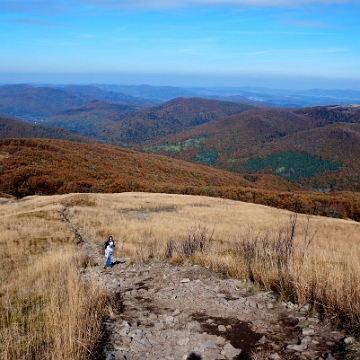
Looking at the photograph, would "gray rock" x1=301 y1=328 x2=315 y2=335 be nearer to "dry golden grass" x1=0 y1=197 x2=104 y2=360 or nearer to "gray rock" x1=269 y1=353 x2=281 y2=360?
"gray rock" x1=269 y1=353 x2=281 y2=360

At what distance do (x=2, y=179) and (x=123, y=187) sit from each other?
1890 centimetres

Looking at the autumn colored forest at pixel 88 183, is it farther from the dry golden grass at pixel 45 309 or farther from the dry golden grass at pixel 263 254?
the dry golden grass at pixel 45 309

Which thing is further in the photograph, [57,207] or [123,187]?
[123,187]

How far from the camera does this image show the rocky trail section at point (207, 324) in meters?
4.21

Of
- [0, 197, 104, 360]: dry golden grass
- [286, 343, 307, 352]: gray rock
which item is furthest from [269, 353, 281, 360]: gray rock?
[0, 197, 104, 360]: dry golden grass

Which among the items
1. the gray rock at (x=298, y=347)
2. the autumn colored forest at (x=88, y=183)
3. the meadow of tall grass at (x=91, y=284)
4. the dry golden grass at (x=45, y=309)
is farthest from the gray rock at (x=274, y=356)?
the autumn colored forest at (x=88, y=183)

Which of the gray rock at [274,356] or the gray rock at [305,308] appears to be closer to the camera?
the gray rock at [274,356]

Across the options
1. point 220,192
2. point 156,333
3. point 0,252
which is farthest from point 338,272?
point 220,192

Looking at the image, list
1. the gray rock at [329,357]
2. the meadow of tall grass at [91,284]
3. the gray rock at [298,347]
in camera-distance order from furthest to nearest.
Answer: the meadow of tall grass at [91,284] < the gray rock at [298,347] < the gray rock at [329,357]

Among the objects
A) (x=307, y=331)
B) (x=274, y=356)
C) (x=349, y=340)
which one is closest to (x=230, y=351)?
(x=274, y=356)

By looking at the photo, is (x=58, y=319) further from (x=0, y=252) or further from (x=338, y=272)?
(x=0, y=252)

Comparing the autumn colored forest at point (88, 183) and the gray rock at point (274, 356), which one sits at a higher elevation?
the gray rock at point (274, 356)

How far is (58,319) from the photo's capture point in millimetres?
4637

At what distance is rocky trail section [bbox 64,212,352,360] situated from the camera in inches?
166
